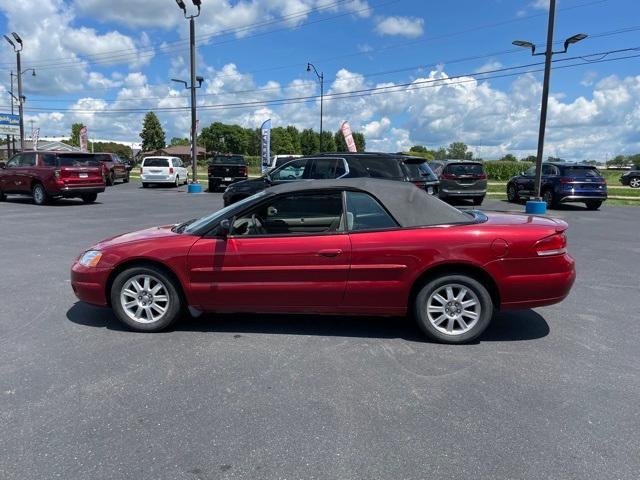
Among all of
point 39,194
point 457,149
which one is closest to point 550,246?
point 39,194

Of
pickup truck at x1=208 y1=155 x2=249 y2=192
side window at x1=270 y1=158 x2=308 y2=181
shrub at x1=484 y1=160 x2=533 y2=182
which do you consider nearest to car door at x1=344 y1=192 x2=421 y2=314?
side window at x1=270 y1=158 x2=308 y2=181

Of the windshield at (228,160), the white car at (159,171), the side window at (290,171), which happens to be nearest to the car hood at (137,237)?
the side window at (290,171)

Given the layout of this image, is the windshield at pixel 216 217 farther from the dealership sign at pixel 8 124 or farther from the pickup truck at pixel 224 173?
the dealership sign at pixel 8 124

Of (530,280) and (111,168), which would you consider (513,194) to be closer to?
(530,280)

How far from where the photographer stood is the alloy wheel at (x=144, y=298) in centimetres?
469

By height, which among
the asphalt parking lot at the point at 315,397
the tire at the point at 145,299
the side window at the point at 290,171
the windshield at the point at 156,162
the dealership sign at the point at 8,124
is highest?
the dealership sign at the point at 8,124

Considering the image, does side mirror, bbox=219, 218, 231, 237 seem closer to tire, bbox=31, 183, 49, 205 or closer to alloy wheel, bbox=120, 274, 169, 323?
alloy wheel, bbox=120, 274, 169, 323

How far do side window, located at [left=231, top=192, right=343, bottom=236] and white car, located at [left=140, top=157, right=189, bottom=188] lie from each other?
25.0 metres

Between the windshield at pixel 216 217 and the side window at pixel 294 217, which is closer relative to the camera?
the side window at pixel 294 217

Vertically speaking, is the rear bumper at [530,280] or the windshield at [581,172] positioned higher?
the windshield at [581,172]

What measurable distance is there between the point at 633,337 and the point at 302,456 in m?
3.59

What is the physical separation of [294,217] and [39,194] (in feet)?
50.9

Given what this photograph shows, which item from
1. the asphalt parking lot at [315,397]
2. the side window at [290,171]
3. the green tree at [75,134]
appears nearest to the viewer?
the asphalt parking lot at [315,397]

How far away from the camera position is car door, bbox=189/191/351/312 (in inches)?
174
